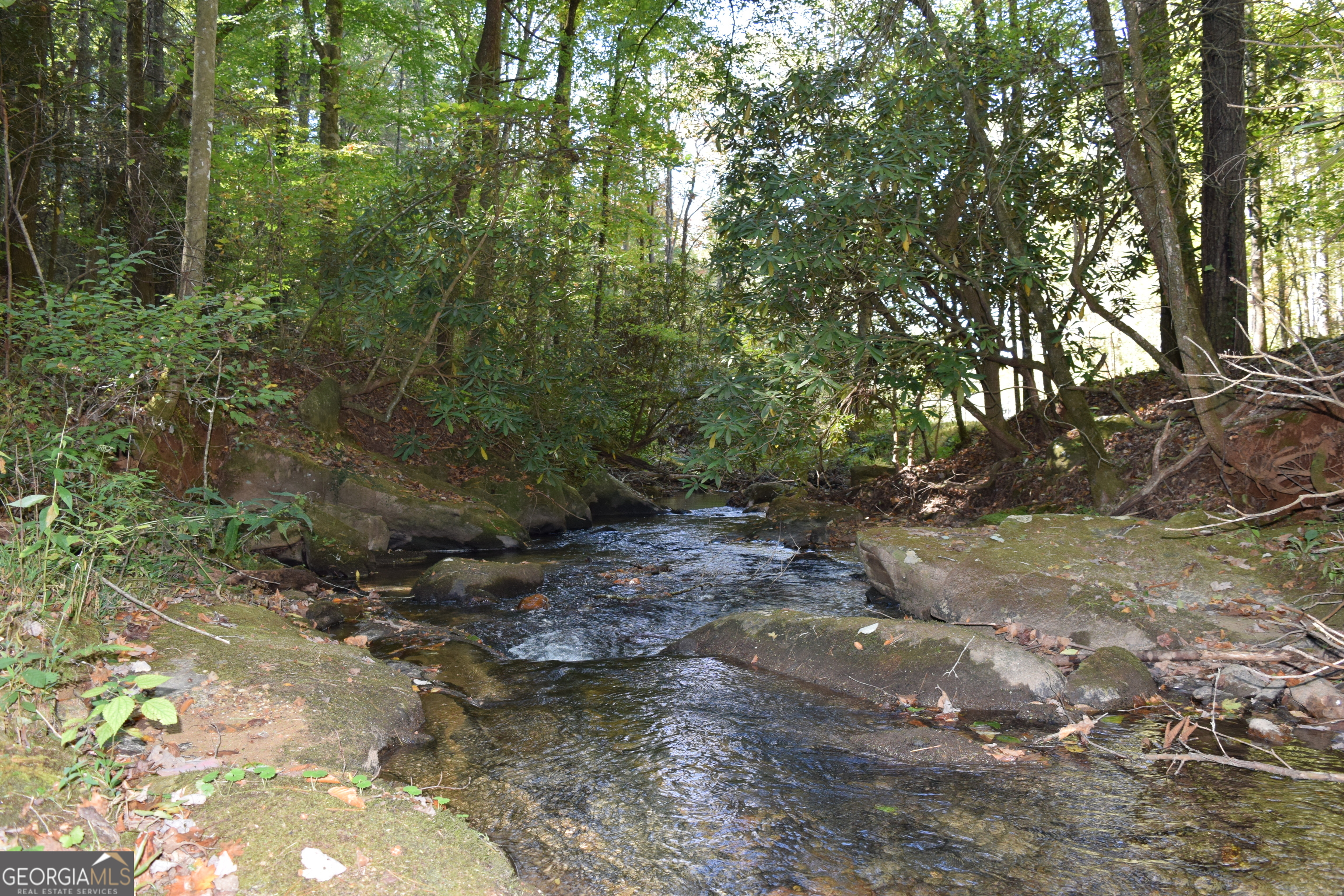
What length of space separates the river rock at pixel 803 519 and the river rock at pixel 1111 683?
21.1 feet

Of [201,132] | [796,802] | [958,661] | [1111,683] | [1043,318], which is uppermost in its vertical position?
[201,132]

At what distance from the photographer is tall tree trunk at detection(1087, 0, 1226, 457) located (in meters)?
7.11

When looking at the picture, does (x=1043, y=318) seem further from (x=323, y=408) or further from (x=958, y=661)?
(x=323, y=408)

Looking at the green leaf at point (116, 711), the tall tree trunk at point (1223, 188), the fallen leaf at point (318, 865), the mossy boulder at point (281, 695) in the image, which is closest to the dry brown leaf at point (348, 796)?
the fallen leaf at point (318, 865)

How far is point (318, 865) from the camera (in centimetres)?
253

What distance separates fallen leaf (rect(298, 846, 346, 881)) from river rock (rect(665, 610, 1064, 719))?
3.59 meters

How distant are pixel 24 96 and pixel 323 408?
5.03 meters

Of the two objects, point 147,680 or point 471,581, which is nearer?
point 147,680

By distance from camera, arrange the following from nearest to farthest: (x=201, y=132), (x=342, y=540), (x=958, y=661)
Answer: (x=958, y=661)
(x=201, y=132)
(x=342, y=540)

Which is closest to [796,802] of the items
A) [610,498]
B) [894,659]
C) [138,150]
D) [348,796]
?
[894,659]

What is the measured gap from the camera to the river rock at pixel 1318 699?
14.6 feet

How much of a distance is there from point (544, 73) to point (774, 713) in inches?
503

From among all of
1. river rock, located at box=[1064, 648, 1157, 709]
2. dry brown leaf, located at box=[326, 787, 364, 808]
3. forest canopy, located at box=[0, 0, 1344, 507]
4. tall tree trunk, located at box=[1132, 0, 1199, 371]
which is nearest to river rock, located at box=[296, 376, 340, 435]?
forest canopy, located at box=[0, 0, 1344, 507]

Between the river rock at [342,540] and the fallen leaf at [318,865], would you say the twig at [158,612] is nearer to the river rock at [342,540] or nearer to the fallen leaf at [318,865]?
the fallen leaf at [318,865]
